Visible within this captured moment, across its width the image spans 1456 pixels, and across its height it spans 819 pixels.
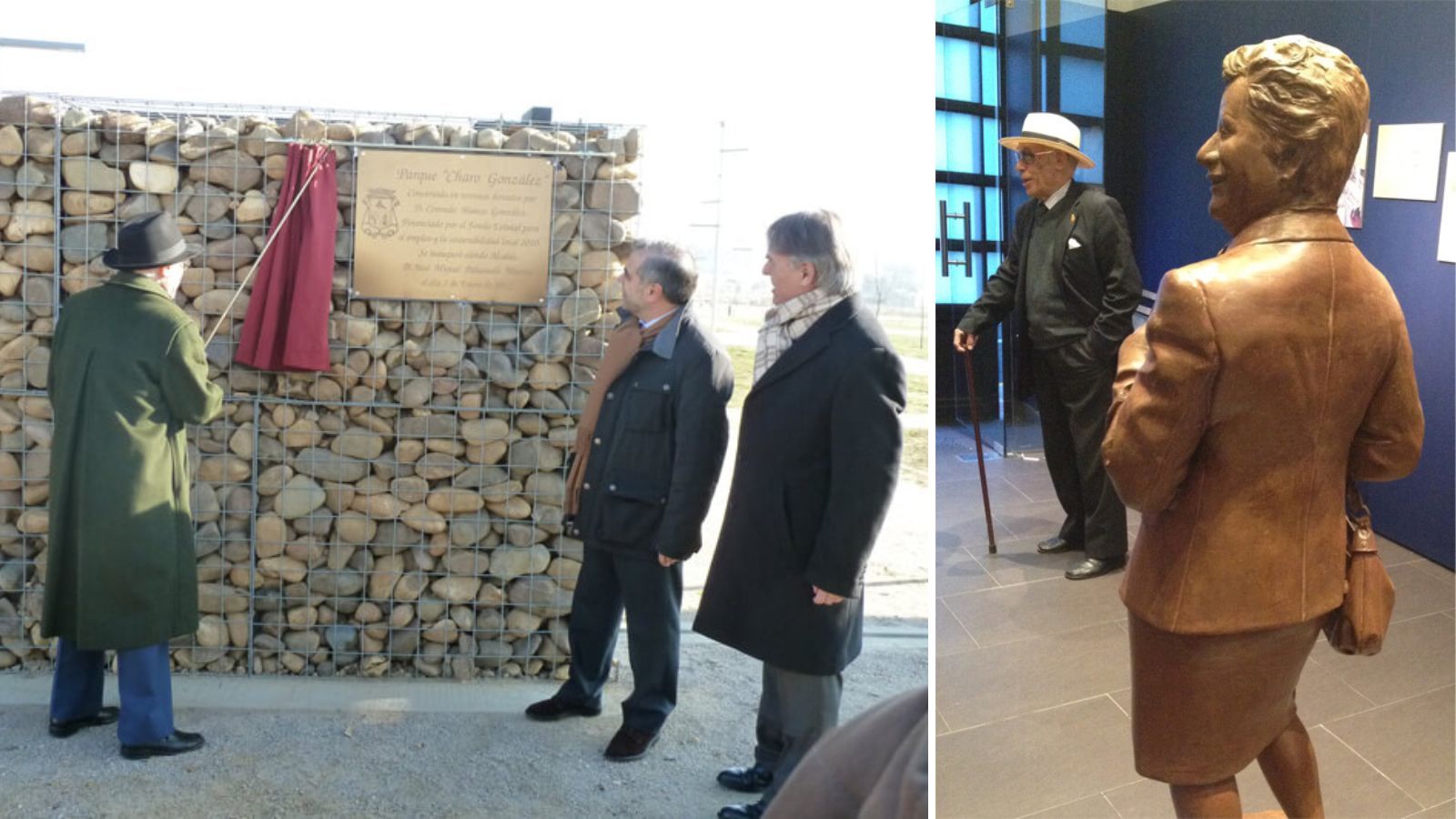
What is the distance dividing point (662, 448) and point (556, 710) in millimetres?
446

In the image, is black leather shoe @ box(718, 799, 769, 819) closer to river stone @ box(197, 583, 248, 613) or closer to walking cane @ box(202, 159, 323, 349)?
river stone @ box(197, 583, 248, 613)

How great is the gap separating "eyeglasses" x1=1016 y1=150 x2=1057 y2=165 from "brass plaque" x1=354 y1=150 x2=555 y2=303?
705 mm

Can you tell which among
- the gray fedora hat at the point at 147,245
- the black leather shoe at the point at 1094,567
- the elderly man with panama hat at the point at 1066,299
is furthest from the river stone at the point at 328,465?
the black leather shoe at the point at 1094,567

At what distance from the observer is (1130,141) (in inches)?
49.3

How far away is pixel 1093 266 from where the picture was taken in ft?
4.17

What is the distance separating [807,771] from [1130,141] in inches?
35.0

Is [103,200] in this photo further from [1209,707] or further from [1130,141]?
[1209,707]

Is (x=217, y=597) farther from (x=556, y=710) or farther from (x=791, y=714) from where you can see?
(x=791, y=714)

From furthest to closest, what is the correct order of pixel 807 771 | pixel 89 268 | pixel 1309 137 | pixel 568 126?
pixel 568 126
pixel 89 268
pixel 1309 137
pixel 807 771

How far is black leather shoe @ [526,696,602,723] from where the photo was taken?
5.69 ft

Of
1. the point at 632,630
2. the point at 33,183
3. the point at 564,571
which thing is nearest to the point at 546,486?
the point at 564,571

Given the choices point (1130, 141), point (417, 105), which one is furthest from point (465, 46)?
point (1130, 141)

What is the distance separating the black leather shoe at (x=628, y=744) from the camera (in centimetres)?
166

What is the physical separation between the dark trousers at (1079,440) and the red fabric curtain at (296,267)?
38.0 inches
